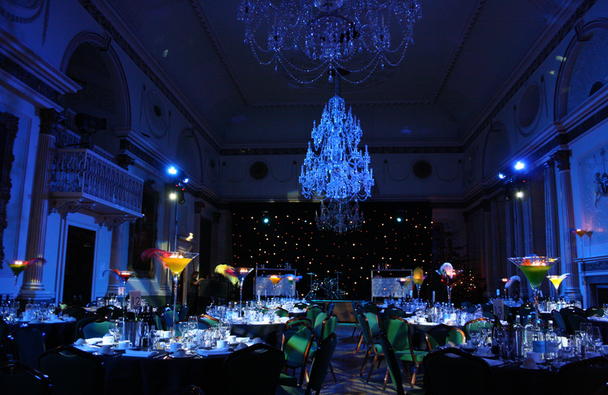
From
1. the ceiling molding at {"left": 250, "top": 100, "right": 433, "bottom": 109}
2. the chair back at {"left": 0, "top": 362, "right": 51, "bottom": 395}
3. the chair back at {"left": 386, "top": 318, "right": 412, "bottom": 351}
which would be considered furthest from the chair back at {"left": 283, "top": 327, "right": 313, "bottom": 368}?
the ceiling molding at {"left": 250, "top": 100, "right": 433, "bottom": 109}

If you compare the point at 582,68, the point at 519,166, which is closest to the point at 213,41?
the point at 519,166

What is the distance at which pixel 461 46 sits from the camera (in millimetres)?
14617

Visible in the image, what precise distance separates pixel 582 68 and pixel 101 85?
35.9 feet

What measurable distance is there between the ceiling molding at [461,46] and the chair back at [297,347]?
9.99 m

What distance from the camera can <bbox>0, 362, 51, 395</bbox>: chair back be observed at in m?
2.53

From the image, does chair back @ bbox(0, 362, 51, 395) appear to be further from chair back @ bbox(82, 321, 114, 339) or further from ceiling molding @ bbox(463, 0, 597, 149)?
ceiling molding @ bbox(463, 0, 597, 149)

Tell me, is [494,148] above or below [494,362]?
above

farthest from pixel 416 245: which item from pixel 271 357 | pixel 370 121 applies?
pixel 271 357

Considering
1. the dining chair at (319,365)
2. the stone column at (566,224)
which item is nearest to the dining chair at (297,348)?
the dining chair at (319,365)

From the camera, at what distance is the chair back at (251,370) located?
3426 mm

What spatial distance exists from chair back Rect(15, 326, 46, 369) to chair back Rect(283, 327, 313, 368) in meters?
2.56

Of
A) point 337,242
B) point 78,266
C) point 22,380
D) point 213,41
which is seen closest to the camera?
point 22,380

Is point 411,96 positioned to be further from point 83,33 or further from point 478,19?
point 83,33

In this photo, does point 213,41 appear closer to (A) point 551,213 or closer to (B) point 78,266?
(B) point 78,266
